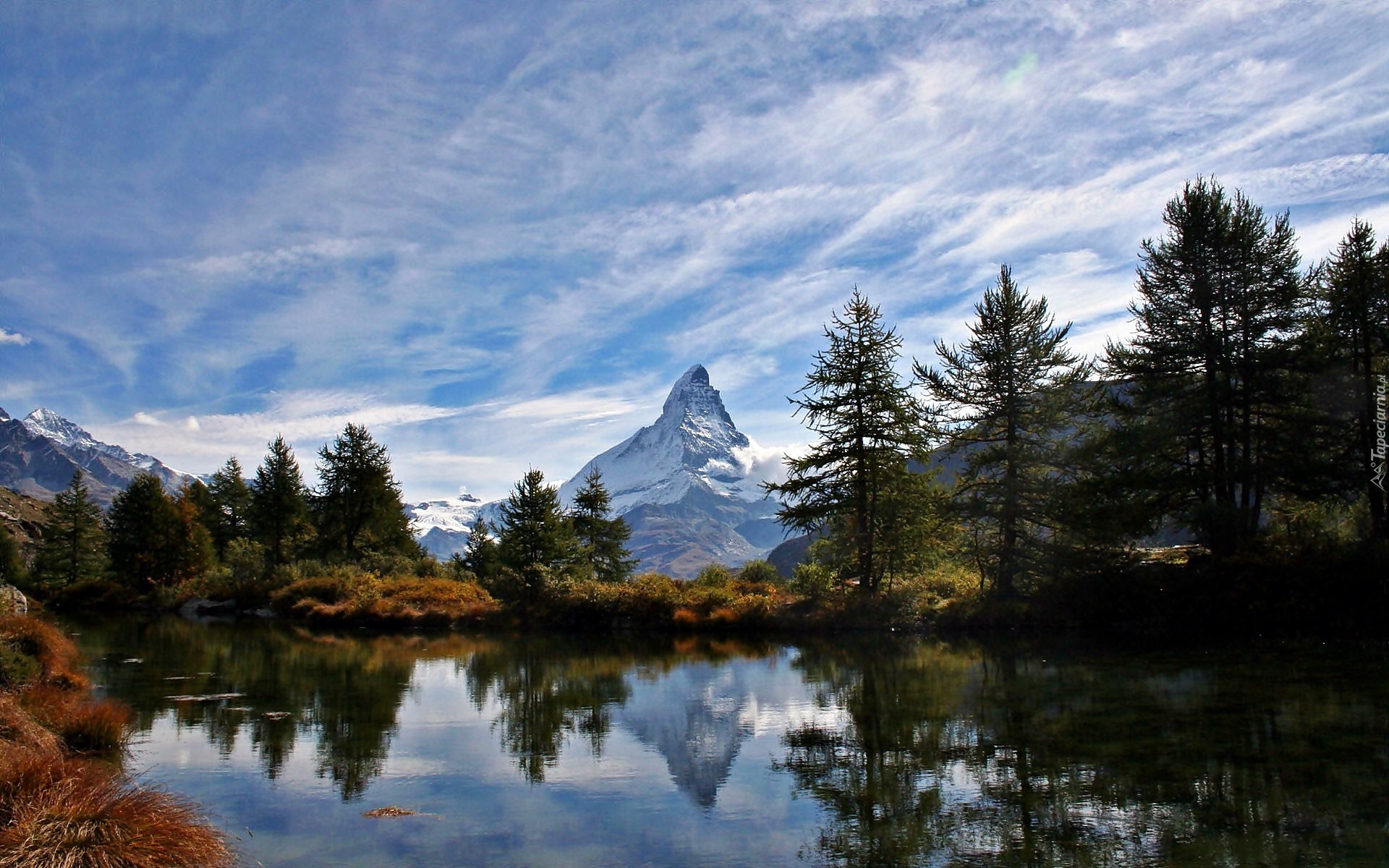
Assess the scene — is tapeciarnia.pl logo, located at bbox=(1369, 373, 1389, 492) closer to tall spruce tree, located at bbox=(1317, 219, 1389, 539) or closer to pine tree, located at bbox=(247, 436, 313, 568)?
tall spruce tree, located at bbox=(1317, 219, 1389, 539)

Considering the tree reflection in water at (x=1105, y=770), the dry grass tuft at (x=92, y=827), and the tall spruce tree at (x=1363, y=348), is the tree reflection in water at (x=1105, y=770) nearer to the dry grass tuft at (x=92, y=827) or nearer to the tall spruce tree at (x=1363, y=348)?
the dry grass tuft at (x=92, y=827)

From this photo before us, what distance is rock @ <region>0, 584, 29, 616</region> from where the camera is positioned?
18.9 metres

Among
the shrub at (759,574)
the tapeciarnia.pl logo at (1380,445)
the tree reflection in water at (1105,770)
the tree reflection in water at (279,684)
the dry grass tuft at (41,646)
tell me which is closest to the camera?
the tree reflection in water at (1105,770)

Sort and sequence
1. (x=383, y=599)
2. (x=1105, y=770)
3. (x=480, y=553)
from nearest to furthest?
(x=1105, y=770) < (x=383, y=599) < (x=480, y=553)

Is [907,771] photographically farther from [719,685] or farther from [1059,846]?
[719,685]

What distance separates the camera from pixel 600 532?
55.0 m

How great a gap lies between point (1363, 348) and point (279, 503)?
62965 millimetres

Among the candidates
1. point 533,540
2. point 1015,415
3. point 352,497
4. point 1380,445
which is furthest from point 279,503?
point 1380,445

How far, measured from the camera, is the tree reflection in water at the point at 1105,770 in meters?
8.48

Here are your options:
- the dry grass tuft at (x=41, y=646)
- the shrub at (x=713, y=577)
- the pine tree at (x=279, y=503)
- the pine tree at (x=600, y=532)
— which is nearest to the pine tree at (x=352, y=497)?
the pine tree at (x=279, y=503)

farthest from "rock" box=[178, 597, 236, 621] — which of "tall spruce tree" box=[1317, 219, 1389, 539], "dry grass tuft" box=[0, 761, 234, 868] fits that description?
"tall spruce tree" box=[1317, 219, 1389, 539]

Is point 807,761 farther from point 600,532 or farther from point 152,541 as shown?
point 152,541

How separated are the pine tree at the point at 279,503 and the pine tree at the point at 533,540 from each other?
2414 centimetres

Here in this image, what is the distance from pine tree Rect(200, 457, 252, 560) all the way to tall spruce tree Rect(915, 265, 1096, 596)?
6132 centimetres
